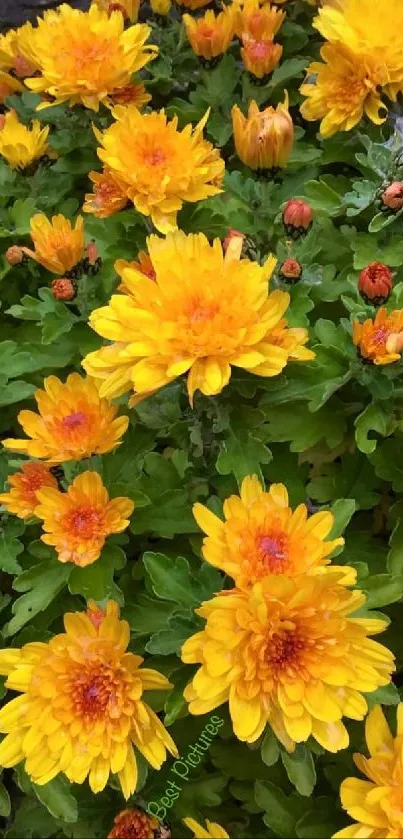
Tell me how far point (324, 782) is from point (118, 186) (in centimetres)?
100

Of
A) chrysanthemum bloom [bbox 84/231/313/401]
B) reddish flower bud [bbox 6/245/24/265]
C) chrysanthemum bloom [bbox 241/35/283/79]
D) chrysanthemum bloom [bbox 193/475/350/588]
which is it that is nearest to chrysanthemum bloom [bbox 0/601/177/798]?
chrysanthemum bloom [bbox 193/475/350/588]

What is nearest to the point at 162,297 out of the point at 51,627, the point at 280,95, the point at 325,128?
the point at 51,627

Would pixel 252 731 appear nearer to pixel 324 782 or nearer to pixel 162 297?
pixel 324 782

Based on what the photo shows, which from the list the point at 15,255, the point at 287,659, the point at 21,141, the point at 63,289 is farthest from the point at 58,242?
the point at 287,659

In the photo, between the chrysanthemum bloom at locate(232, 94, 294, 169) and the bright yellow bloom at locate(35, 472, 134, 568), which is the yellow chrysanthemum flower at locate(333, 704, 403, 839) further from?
the chrysanthemum bloom at locate(232, 94, 294, 169)

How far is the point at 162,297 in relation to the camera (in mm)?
960

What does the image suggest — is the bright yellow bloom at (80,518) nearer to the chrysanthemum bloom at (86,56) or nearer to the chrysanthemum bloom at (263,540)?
the chrysanthemum bloom at (263,540)

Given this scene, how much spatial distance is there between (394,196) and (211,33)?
2.00 feet

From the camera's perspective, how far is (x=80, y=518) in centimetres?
109

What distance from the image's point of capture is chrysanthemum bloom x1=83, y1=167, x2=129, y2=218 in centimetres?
131

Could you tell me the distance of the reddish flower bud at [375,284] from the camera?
1.10 m

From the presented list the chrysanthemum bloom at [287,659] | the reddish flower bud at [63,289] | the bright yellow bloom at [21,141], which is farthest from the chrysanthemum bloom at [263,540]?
the bright yellow bloom at [21,141]

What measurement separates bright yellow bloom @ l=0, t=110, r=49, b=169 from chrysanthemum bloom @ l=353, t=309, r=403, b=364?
0.87m

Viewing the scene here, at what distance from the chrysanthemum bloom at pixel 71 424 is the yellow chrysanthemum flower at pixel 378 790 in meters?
0.50
